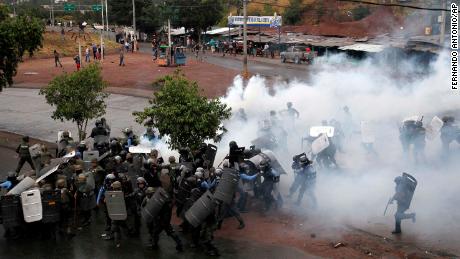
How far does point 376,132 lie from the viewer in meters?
19.1

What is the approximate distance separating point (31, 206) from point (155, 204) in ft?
8.33

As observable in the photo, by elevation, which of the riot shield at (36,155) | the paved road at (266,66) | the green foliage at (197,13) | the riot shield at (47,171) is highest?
the green foliage at (197,13)

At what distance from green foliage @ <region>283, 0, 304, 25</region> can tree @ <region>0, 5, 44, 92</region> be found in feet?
164

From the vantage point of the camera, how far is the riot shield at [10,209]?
10594 mm

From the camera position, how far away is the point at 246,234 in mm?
11148

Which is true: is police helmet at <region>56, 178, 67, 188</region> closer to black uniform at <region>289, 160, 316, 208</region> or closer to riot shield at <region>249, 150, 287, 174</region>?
riot shield at <region>249, 150, 287, 174</region>

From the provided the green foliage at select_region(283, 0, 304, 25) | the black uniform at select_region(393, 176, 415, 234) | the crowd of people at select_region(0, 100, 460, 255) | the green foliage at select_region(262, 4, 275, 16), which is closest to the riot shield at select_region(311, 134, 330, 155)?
the crowd of people at select_region(0, 100, 460, 255)

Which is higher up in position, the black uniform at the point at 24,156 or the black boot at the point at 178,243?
the black uniform at the point at 24,156

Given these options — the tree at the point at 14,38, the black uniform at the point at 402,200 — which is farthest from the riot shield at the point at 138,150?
the tree at the point at 14,38

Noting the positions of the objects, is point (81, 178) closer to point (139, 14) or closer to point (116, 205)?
point (116, 205)

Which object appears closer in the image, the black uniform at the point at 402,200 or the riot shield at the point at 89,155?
the black uniform at the point at 402,200

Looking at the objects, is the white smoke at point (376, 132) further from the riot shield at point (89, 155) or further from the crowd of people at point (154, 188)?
the riot shield at point (89, 155)

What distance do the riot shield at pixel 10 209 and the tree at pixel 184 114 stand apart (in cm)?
420

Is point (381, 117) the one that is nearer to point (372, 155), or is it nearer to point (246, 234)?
point (372, 155)
